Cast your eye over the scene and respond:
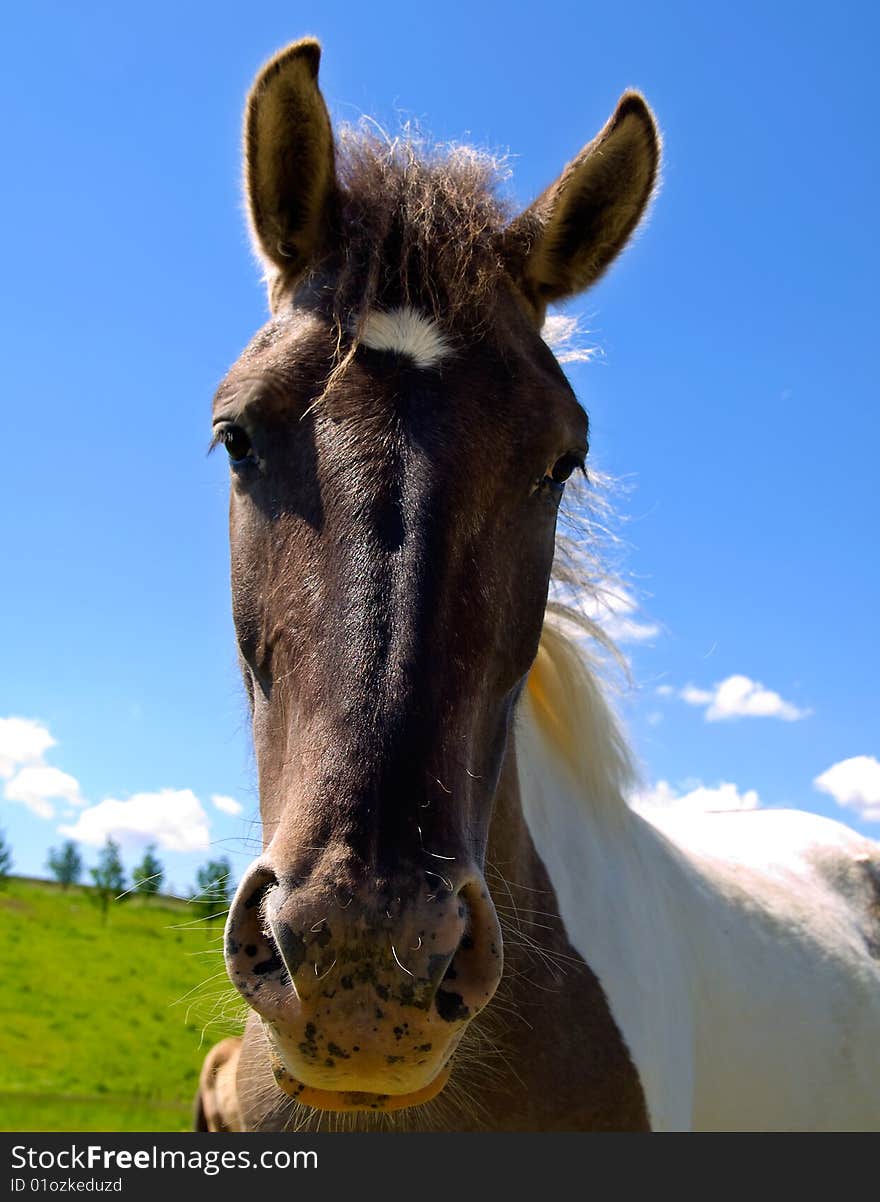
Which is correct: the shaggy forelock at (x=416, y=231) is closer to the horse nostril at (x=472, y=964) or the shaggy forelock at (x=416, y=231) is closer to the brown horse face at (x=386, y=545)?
the brown horse face at (x=386, y=545)

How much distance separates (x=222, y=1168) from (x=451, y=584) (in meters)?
2.13


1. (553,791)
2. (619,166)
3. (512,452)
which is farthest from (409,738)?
(619,166)

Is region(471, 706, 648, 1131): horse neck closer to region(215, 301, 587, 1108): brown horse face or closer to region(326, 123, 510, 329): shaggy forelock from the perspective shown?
region(215, 301, 587, 1108): brown horse face

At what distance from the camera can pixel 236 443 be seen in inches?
103

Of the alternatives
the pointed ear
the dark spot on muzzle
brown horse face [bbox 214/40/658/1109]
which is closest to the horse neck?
brown horse face [bbox 214/40/658/1109]

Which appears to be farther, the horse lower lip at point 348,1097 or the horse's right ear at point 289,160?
the horse's right ear at point 289,160

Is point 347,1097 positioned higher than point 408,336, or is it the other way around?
point 408,336

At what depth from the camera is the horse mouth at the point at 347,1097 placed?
6.26ft

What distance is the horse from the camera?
5.80 feet

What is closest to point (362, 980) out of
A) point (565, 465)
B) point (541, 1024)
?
point (541, 1024)

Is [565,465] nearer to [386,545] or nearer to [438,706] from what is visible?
[386,545]

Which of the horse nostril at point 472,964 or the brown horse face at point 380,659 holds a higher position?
the brown horse face at point 380,659

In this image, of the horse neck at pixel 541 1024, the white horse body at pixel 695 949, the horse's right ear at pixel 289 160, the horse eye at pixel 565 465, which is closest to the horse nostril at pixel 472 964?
the horse neck at pixel 541 1024

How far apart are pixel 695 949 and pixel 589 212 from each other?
3034 mm
